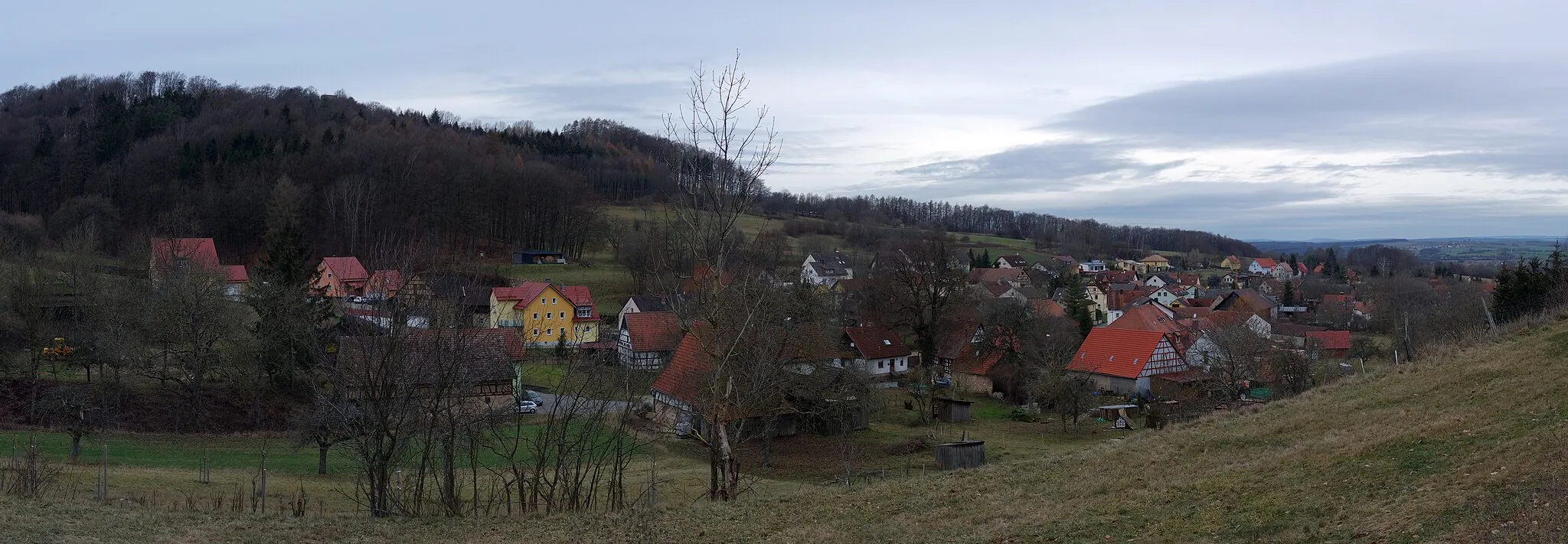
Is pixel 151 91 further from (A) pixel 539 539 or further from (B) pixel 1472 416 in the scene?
(B) pixel 1472 416

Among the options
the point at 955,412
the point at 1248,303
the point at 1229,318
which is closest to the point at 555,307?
the point at 955,412

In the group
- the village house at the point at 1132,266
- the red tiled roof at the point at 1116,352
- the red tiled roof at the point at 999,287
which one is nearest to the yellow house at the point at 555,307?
the red tiled roof at the point at 1116,352

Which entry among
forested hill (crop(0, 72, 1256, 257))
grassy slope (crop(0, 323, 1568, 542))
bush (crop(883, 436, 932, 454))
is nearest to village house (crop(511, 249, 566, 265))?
forested hill (crop(0, 72, 1256, 257))

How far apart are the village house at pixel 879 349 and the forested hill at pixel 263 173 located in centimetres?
2498

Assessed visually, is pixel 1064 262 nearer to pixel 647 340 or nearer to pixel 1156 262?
pixel 1156 262

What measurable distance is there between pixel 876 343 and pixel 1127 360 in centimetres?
1194

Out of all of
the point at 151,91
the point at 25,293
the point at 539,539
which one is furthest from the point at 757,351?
the point at 151,91

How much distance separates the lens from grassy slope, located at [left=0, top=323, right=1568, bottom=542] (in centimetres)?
855

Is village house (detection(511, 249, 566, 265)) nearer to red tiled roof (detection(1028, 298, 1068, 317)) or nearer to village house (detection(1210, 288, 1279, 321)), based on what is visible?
red tiled roof (detection(1028, 298, 1068, 317))

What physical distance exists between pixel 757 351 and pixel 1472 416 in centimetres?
1103

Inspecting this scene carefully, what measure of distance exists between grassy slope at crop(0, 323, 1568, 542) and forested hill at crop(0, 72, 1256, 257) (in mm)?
50716

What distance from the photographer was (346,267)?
61.3 meters

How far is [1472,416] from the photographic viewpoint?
11766 mm

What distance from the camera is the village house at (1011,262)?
11025 cm
